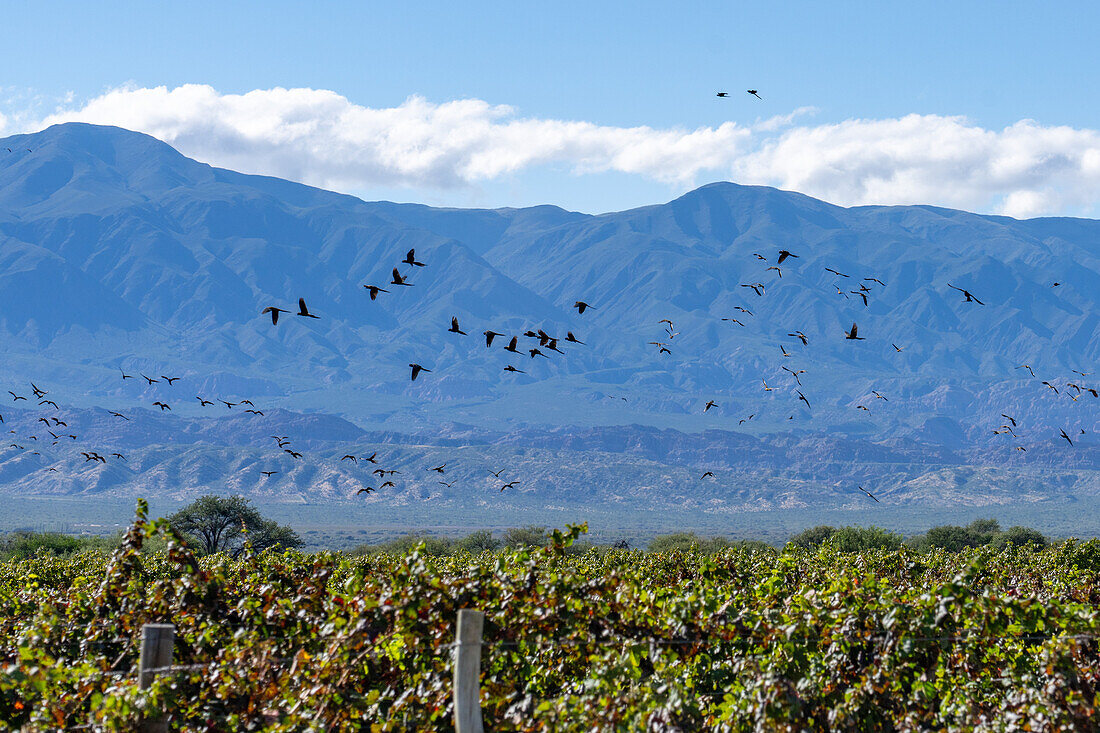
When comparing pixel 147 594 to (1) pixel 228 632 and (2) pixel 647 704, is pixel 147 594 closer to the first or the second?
(1) pixel 228 632

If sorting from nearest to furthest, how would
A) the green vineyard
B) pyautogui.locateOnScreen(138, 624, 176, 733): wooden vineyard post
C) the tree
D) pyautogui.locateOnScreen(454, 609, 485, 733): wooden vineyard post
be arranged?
pyautogui.locateOnScreen(454, 609, 485, 733): wooden vineyard post → pyautogui.locateOnScreen(138, 624, 176, 733): wooden vineyard post → the green vineyard → the tree

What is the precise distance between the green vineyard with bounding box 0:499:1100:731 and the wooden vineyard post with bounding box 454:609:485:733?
0.47 meters

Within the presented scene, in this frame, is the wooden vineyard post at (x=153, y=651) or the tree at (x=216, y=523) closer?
the wooden vineyard post at (x=153, y=651)

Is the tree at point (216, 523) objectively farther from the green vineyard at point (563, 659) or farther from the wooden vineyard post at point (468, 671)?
the wooden vineyard post at point (468, 671)

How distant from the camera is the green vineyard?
440 inches

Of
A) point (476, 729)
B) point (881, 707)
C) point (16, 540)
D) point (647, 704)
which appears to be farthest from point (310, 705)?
point (16, 540)

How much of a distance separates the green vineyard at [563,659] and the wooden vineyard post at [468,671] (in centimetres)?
47

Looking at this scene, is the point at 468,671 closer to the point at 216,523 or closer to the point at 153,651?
the point at 153,651

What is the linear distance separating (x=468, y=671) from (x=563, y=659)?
3514 millimetres

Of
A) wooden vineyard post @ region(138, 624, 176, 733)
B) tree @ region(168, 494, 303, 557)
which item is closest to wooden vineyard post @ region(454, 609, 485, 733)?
wooden vineyard post @ region(138, 624, 176, 733)

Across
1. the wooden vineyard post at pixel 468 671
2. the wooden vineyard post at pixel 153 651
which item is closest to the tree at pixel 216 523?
the wooden vineyard post at pixel 153 651

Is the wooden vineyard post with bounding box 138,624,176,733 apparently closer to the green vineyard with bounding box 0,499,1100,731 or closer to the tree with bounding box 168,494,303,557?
the green vineyard with bounding box 0,499,1100,731

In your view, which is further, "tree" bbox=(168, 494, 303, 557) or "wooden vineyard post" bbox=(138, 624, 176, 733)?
"tree" bbox=(168, 494, 303, 557)

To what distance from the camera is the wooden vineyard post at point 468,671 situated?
10.1 metres
